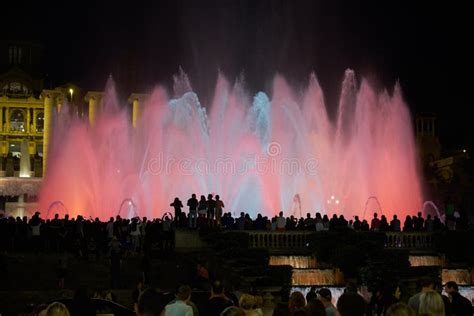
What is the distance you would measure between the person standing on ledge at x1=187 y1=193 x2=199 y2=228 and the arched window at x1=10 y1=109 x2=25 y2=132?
64.1 meters

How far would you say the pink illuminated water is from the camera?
131 feet

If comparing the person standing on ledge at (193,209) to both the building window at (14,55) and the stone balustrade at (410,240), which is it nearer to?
the stone balustrade at (410,240)

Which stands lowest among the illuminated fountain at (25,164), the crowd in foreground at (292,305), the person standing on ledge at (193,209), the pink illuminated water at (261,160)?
the crowd in foreground at (292,305)

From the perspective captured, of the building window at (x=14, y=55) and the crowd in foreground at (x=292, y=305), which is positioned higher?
the building window at (x=14, y=55)

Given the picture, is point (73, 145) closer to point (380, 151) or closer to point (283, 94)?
point (283, 94)

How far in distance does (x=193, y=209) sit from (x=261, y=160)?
1349 cm

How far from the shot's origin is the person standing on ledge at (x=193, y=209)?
92.4 feet

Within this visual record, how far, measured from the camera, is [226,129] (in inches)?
1709

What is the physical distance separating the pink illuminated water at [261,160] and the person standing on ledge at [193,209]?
31.6 feet

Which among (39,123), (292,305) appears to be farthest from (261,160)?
(39,123)

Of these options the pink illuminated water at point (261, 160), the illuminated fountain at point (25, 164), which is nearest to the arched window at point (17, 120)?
the illuminated fountain at point (25, 164)

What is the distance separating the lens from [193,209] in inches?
1120

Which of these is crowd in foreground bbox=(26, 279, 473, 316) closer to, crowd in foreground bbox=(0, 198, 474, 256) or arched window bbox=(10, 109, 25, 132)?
crowd in foreground bbox=(0, 198, 474, 256)

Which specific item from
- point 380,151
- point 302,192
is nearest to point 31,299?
point 302,192
